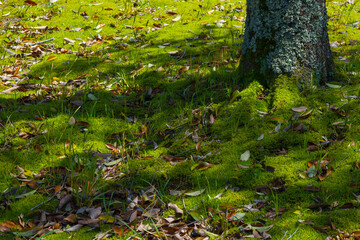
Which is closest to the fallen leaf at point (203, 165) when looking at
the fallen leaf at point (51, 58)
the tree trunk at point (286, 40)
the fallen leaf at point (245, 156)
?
the fallen leaf at point (245, 156)

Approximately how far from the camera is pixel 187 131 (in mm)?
3117

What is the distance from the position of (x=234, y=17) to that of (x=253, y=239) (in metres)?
4.60

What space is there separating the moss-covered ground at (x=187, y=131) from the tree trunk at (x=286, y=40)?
14 cm

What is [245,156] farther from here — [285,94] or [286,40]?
[286,40]

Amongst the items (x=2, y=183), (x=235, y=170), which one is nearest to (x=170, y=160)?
(x=235, y=170)

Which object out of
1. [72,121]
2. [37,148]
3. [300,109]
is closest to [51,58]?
[72,121]

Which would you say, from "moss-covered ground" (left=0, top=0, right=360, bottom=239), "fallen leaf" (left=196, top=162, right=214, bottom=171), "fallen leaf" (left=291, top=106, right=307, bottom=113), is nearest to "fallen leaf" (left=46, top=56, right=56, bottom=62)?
"moss-covered ground" (left=0, top=0, right=360, bottom=239)

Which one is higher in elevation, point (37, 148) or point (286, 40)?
point (286, 40)

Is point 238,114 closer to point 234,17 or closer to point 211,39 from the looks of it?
point 211,39

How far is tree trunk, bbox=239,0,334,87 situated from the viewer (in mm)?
3041

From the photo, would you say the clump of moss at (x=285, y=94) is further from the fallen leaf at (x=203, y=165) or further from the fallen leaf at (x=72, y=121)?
the fallen leaf at (x=72, y=121)

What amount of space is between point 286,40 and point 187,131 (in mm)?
1220

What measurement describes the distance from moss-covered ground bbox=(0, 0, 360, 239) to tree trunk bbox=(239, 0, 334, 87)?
14 centimetres

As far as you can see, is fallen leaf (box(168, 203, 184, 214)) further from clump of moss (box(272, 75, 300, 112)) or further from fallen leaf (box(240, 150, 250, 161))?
clump of moss (box(272, 75, 300, 112))
